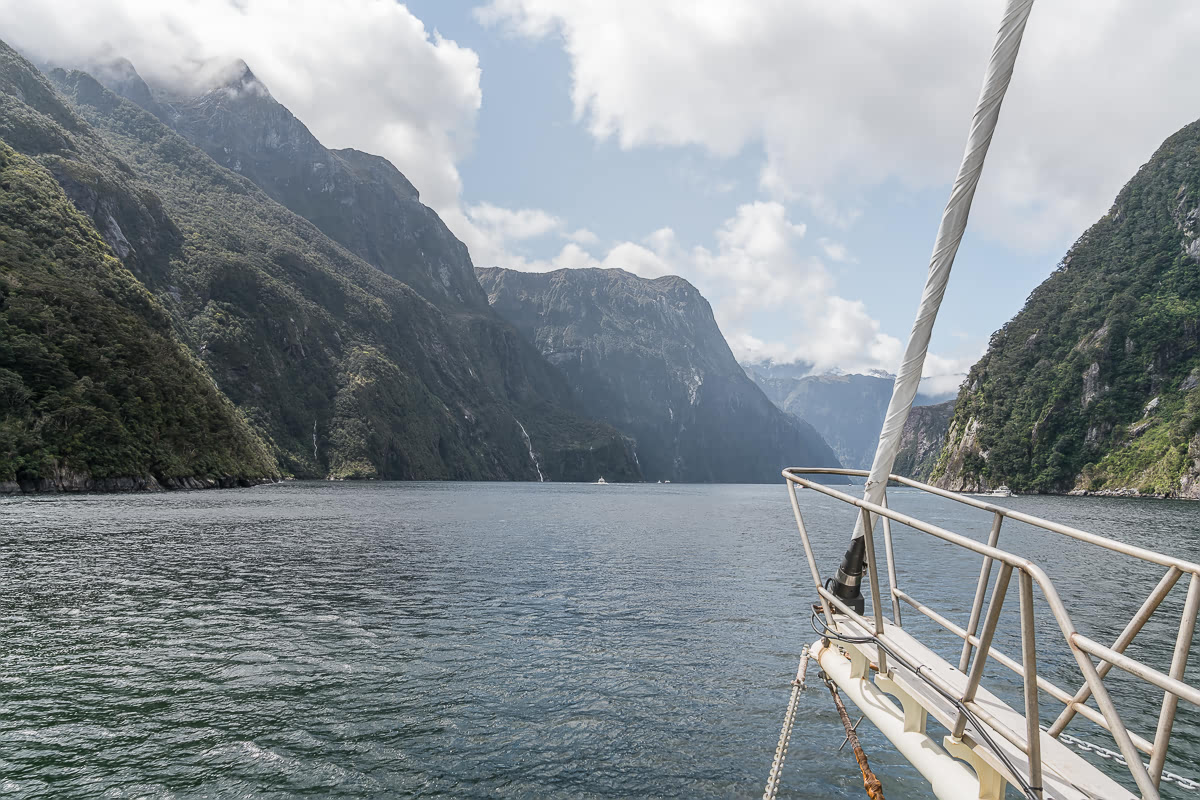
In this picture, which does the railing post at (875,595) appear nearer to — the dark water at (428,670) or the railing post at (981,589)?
the railing post at (981,589)

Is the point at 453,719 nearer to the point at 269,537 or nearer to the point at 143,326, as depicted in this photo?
the point at 269,537

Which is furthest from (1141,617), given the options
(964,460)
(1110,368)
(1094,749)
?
(964,460)

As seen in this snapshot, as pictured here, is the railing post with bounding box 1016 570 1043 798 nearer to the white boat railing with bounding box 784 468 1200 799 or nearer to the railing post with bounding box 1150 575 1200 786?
the white boat railing with bounding box 784 468 1200 799

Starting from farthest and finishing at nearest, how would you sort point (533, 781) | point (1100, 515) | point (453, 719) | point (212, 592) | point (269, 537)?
point (1100, 515) < point (269, 537) < point (212, 592) < point (453, 719) < point (533, 781)

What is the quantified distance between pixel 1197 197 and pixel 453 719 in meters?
207

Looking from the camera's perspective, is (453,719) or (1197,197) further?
(1197,197)

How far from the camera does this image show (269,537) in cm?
4434

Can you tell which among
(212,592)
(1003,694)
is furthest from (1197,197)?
(212,592)

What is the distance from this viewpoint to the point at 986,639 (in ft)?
20.7

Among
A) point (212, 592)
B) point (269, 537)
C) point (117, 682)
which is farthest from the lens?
point (269, 537)

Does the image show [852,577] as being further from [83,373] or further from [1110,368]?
[1110,368]

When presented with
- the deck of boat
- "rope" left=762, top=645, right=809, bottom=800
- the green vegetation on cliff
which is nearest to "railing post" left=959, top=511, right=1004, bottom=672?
the deck of boat

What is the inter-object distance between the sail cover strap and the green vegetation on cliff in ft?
288

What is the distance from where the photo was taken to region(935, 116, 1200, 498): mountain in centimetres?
13525
